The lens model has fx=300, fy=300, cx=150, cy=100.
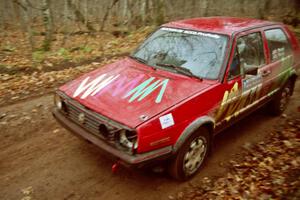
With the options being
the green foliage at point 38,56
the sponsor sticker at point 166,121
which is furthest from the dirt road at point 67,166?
the green foliage at point 38,56

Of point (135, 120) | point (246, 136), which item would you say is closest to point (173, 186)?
point (135, 120)

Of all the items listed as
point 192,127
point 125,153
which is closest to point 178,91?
point 192,127

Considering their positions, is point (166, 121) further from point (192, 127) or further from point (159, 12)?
point (159, 12)

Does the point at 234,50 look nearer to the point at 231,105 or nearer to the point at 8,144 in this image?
the point at 231,105

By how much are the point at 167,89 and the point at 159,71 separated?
54 cm

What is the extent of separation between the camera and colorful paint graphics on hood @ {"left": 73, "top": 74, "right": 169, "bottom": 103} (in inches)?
147

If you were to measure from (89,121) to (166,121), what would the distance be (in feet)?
3.14

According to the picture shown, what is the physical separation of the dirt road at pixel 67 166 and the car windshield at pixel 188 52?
1449mm

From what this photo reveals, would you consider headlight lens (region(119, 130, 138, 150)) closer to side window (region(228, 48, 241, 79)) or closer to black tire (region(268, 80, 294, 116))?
side window (region(228, 48, 241, 79))

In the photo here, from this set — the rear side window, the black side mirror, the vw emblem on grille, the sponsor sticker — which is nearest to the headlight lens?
the sponsor sticker

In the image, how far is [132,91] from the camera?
3.79 meters

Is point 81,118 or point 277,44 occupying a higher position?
point 277,44

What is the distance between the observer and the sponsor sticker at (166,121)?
3377 millimetres

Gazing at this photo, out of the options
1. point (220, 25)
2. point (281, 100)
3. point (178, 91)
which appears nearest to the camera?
point (178, 91)
